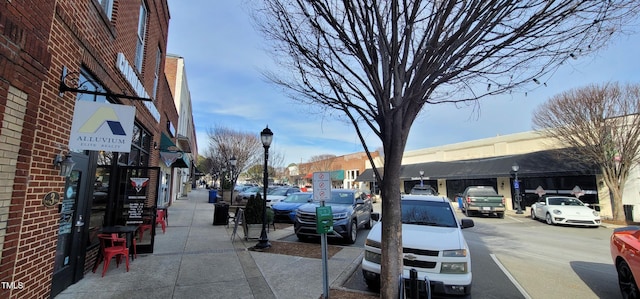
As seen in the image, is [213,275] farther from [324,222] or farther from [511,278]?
[511,278]

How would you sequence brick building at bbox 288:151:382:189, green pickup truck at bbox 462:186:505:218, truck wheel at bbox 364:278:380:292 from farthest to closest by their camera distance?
brick building at bbox 288:151:382:189 → green pickup truck at bbox 462:186:505:218 → truck wheel at bbox 364:278:380:292

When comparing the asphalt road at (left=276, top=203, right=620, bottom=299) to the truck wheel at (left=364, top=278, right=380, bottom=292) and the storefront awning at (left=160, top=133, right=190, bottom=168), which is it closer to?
the truck wheel at (left=364, top=278, right=380, bottom=292)

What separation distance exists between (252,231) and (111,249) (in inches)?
165

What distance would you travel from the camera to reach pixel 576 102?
17766 millimetres

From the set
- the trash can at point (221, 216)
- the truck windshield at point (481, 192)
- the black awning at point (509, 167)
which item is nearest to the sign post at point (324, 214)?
the trash can at point (221, 216)

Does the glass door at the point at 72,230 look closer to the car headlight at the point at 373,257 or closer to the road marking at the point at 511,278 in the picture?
the car headlight at the point at 373,257

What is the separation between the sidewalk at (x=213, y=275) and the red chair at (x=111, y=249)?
0.21 metres

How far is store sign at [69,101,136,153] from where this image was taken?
4371mm

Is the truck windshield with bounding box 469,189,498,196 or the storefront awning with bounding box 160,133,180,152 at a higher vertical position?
the storefront awning with bounding box 160,133,180,152

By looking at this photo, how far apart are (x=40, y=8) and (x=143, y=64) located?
19.4 feet

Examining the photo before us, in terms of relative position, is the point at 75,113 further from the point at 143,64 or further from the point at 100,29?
the point at 143,64

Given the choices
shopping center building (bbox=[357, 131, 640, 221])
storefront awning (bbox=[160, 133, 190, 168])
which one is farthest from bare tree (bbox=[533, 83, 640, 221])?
storefront awning (bbox=[160, 133, 190, 168])

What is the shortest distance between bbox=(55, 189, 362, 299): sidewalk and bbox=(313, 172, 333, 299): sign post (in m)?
0.54

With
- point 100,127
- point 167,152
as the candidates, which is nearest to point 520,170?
point 167,152
